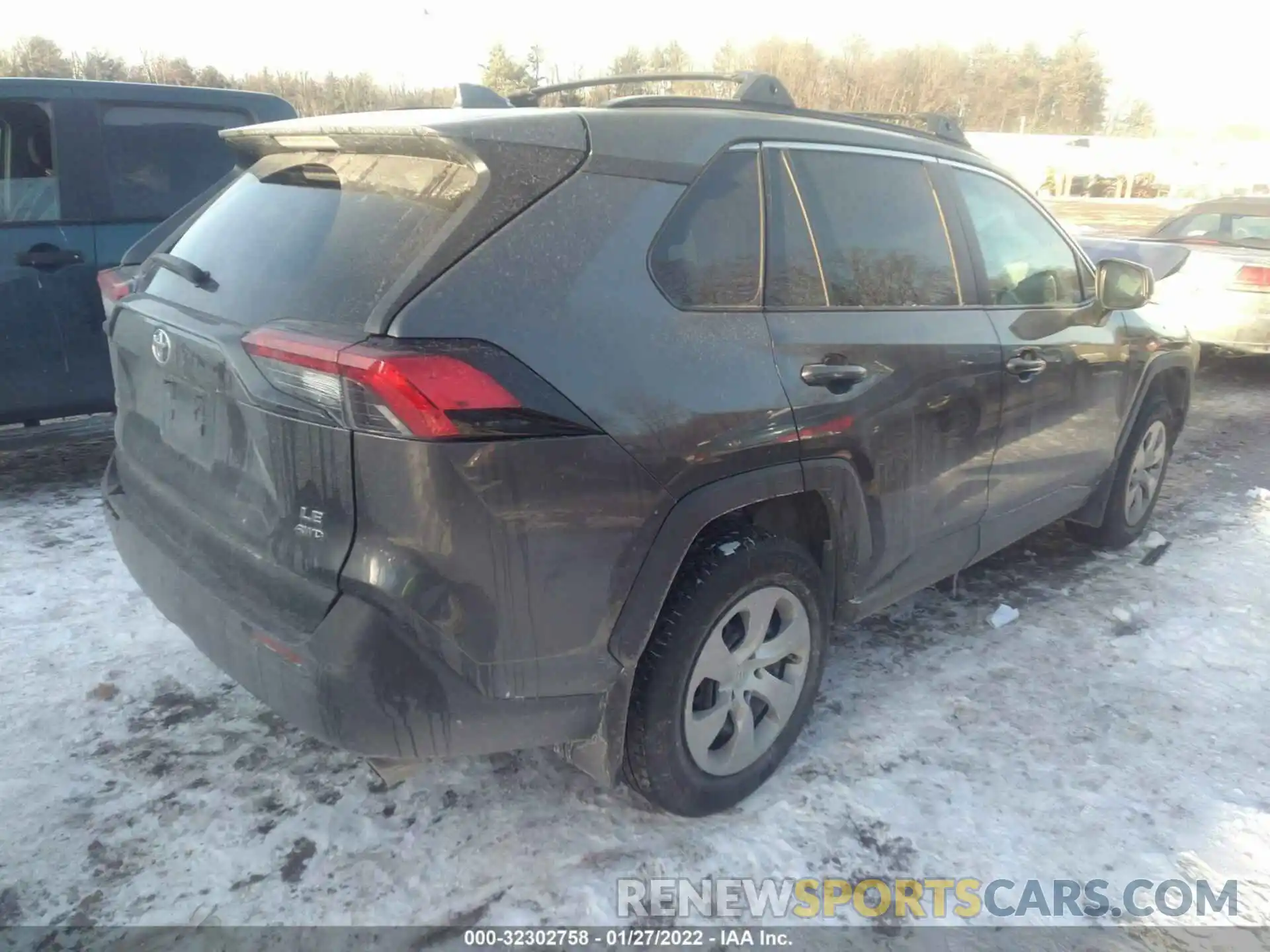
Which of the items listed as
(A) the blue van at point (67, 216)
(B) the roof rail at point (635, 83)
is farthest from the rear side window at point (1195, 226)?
(A) the blue van at point (67, 216)

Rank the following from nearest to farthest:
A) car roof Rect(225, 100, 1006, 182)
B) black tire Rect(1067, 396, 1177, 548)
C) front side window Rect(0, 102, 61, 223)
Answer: car roof Rect(225, 100, 1006, 182), black tire Rect(1067, 396, 1177, 548), front side window Rect(0, 102, 61, 223)

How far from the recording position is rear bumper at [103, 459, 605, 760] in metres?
1.98

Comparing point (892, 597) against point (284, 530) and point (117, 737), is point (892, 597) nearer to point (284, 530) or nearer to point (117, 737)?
point (284, 530)

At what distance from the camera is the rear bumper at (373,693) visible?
6.49ft

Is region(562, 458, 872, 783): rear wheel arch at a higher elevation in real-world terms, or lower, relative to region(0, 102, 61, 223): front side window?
lower

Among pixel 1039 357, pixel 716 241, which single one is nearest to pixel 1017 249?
pixel 1039 357

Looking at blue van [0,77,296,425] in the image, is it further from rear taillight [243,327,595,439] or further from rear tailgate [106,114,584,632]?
rear taillight [243,327,595,439]

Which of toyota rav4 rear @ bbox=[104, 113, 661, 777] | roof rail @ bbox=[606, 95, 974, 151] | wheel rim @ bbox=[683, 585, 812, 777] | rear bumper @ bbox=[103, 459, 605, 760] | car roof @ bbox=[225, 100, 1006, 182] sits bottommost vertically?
wheel rim @ bbox=[683, 585, 812, 777]

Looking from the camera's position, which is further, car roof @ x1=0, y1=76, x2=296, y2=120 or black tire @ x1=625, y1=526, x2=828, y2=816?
car roof @ x1=0, y1=76, x2=296, y2=120

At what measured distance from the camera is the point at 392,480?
1.92 m

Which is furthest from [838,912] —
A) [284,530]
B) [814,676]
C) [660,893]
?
[284,530]

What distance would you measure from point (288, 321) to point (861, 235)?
1.68 metres

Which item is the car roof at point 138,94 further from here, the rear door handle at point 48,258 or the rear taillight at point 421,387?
the rear taillight at point 421,387

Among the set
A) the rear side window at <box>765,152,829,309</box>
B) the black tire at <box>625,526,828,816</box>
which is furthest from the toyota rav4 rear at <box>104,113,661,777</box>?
the rear side window at <box>765,152,829,309</box>
